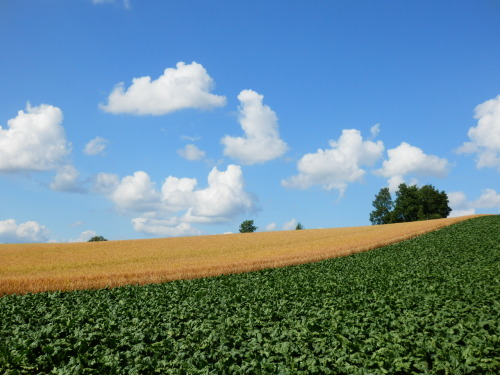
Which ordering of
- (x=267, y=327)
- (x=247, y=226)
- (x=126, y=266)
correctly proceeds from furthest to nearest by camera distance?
(x=247, y=226)
(x=126, y=266)
(x=267, y=327)

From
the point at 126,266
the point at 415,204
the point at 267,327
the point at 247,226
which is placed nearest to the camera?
the point at 267,327

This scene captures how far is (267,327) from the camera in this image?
12547 millimetres

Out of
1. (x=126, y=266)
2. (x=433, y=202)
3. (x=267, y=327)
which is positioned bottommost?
(x=267, y=327)

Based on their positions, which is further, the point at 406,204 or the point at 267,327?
the point at 406,204

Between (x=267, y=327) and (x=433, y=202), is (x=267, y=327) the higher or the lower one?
the lower one

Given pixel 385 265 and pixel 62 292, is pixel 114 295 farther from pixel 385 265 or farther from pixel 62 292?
pixel 385 265

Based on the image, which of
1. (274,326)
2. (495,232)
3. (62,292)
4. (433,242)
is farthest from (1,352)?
(495,232)

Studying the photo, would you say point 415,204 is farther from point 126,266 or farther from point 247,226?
point 126,266

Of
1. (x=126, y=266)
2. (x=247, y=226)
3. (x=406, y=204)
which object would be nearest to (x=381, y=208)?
(x=406, y=204)

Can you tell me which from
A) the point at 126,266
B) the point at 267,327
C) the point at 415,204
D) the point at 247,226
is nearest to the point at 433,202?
the point at 415,204

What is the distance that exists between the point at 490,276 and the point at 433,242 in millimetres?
18565

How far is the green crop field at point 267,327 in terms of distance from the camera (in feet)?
30.0

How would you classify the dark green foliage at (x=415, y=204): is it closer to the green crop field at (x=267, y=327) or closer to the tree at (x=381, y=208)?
the tree at (x=381, y=208)

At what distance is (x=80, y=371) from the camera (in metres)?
9.19
